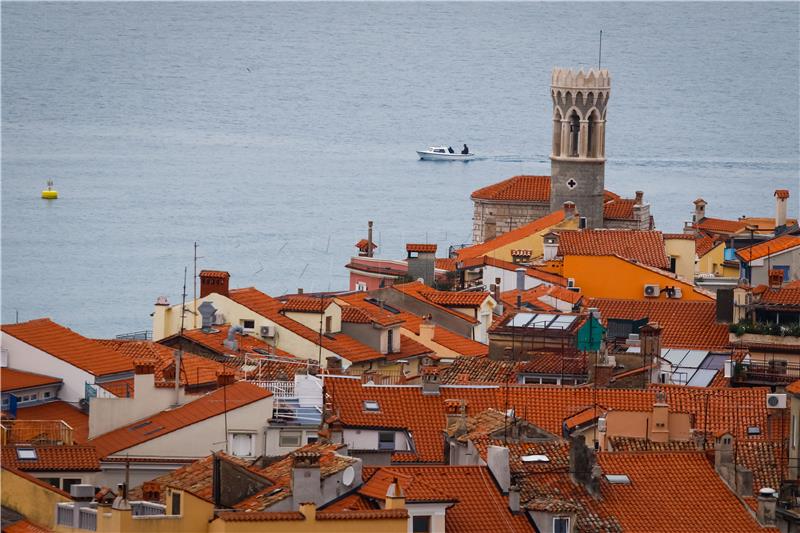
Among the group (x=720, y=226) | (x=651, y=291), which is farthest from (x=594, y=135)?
(x=651, y=291)

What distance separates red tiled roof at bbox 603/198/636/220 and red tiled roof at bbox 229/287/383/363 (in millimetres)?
38851

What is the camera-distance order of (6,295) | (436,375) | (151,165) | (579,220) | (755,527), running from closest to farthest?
(755,527)
(436,375)
(579,220)
(6,295)
(151,165)

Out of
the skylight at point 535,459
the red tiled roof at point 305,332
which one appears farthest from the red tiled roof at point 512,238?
the skylight at point 535,459

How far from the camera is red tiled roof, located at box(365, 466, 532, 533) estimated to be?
2345cm

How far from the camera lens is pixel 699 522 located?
2536cm

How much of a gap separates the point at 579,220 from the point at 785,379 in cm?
3706

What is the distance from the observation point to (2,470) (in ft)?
77.7

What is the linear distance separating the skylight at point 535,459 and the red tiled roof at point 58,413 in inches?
294

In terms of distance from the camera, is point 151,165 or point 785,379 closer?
point 785,379

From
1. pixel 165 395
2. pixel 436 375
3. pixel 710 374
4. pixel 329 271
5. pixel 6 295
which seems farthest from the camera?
pixel 329 271

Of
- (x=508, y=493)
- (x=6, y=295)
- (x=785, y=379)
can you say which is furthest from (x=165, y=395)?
(x=6, y=295)

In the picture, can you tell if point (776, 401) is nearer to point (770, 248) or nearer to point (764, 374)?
point (764, 374)

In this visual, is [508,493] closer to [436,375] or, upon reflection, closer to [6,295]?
[436,375]

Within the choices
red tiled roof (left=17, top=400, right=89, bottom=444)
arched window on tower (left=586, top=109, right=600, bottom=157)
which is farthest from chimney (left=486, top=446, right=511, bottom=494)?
arched window on tower (left=586, top=109, right=600, bottom=157)
